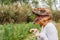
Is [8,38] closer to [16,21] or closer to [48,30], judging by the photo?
[48,30]

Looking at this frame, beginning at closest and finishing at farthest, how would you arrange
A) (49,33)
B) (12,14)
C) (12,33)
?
(49,33) → (12,33) → (12,14)

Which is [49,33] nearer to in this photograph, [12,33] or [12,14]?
[12,33]

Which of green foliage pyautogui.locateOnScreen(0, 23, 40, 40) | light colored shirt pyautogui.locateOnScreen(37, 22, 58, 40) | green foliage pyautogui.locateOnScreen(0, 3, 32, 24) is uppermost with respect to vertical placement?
light colored shirt pyautogui.locateOnScreen(37, 22, 58, 40)

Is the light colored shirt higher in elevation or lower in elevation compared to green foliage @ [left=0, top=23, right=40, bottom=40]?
higher

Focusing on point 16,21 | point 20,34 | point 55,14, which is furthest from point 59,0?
point 20,34

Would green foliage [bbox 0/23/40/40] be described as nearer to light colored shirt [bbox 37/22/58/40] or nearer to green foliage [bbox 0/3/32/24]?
light colored shirt [bbox 37/22/58/40]

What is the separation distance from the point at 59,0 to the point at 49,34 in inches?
1195

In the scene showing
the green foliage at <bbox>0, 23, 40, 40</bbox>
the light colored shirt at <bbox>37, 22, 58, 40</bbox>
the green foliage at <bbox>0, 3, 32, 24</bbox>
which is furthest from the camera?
the green foliage at <bbox>0, 3, 32, 24</bbox>

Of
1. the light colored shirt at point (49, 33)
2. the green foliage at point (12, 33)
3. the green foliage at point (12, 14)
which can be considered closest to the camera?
the light colored shirt at point (49, 33)

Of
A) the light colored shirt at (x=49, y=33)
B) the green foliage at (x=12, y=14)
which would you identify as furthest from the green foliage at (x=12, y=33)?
the green foliage at (x=12, y=14)

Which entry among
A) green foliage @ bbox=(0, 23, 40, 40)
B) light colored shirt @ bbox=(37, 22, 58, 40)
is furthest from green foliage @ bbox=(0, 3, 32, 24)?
light colored shirt @ bbox=(37, 22, 58, 40)

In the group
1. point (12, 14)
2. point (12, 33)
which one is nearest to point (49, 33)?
point (12, 33)

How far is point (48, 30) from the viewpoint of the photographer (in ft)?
11.3

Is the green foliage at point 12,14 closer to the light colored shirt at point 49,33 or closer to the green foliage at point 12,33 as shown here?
the green foliage at point 12,33
